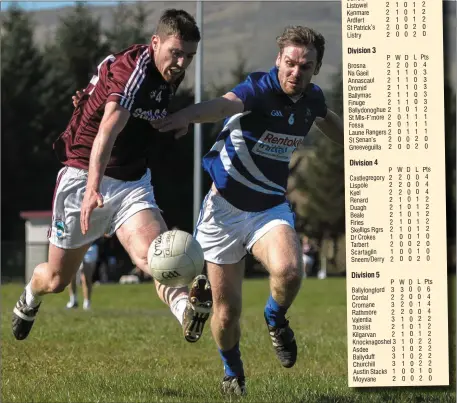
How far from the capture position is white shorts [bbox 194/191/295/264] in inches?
320

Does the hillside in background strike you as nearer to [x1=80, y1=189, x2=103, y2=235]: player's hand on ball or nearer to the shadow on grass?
[x1=80, y1=189, x2=103, y2=235]: player's hand on ball

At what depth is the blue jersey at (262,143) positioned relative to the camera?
26.1 ft

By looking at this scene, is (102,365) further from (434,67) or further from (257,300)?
(257,300)

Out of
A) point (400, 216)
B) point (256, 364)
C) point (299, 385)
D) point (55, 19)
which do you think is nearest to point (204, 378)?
point (299, 385)

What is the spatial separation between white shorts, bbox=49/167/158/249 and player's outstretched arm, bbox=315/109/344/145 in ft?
4.88

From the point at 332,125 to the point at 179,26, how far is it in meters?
1.82

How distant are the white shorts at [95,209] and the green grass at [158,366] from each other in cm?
119

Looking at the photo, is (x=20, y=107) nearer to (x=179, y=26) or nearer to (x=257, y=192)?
(x=257, y=192)

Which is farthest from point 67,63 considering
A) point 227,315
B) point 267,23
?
point 227,315

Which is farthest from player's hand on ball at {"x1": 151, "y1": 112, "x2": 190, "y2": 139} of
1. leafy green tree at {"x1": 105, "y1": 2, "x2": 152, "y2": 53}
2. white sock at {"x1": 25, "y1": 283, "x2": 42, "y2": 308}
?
leafy green tree at {"x1": 105, "y1": 2, "x2": 152, "y2": 53}

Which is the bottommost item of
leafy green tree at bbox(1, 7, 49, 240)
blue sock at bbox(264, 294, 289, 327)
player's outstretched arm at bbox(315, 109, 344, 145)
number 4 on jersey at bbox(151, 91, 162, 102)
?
blue sock at bbox(264, 294, 289, 327)

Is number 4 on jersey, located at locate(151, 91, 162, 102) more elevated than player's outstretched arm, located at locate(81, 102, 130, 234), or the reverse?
number 4 on jersey, located at locate(151, 91, 162, 102)

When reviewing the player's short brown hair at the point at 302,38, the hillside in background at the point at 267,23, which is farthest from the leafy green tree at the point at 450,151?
the player's short brown hair at the point at 302,38

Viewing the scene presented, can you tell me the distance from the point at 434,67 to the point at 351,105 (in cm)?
63
